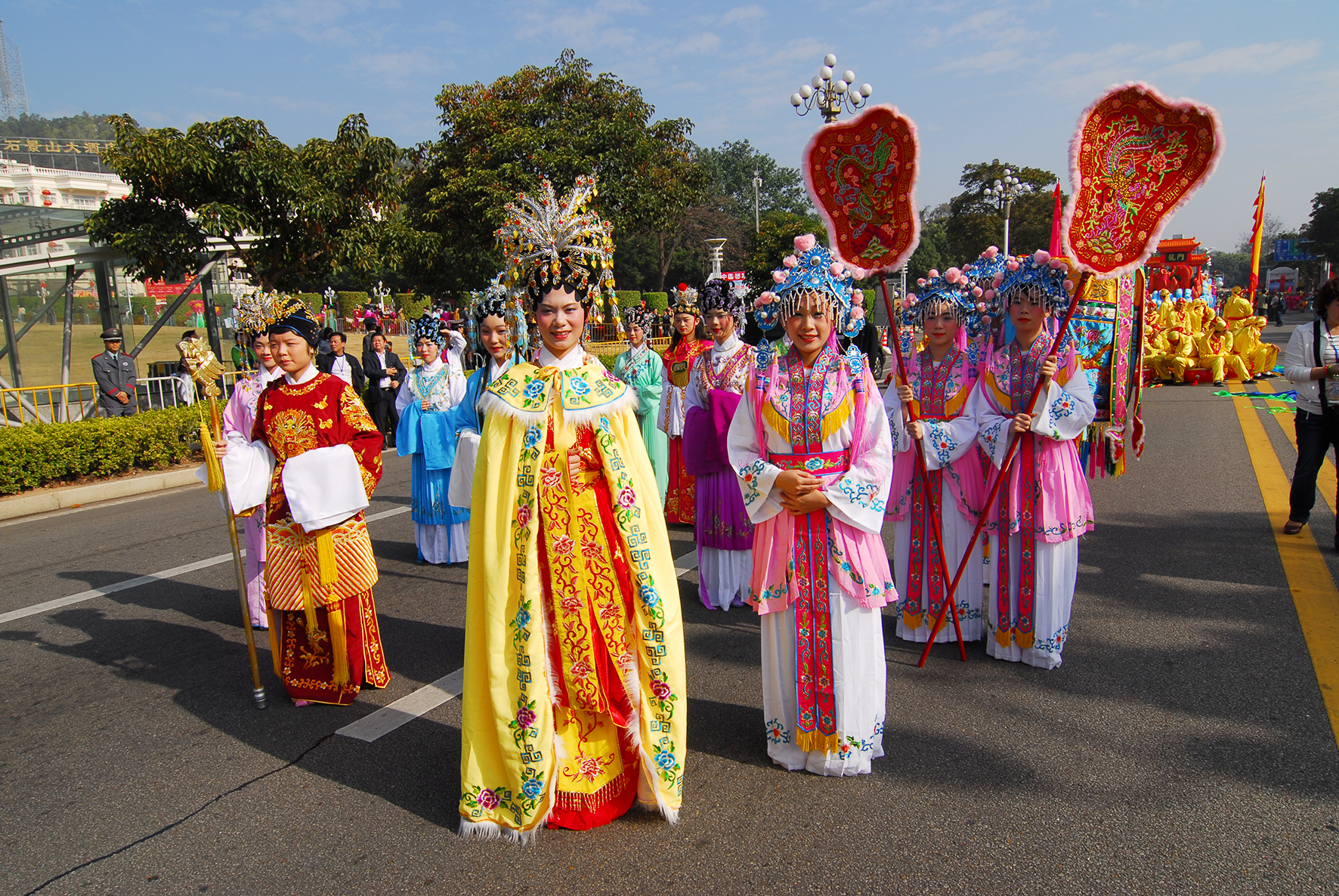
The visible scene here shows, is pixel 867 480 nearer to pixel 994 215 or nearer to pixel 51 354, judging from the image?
pixel 51 354

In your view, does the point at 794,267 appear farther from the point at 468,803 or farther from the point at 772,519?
the point at 468,803

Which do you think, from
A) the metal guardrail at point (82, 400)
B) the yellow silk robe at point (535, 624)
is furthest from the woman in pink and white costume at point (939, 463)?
the metal guardrail at point (82, 400)

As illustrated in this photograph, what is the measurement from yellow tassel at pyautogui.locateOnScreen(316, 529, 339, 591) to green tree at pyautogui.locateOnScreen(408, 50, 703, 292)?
15362 mm

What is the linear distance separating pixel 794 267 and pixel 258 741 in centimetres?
319

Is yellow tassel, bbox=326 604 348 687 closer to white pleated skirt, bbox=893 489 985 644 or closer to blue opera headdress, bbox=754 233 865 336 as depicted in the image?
blue opera headdress, bbox=754 233 865 336

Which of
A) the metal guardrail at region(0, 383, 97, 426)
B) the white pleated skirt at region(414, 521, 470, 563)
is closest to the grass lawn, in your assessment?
the metal guardrail at region(0, 383, 97, 426)

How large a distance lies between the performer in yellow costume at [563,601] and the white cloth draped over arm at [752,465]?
46cm

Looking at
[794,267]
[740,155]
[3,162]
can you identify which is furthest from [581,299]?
[740,155]

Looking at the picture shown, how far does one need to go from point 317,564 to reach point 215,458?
69cm

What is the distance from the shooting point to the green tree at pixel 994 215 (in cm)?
4109

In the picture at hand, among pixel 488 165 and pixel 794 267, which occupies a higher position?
pixel 488 165

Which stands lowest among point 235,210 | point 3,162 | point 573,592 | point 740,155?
point 573,592

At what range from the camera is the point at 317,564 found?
3807mm

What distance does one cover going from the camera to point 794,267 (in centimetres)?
310
